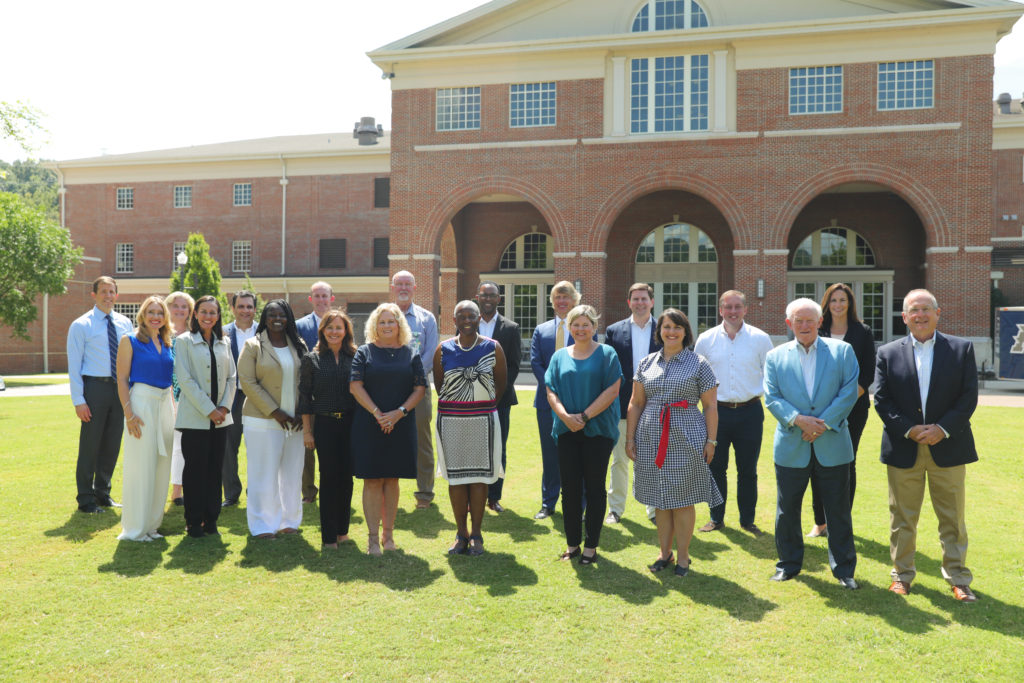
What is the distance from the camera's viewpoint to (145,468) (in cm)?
650

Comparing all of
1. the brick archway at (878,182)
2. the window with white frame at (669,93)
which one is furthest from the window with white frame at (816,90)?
the window with white frame at (669,93)

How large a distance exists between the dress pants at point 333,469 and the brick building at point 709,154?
19.8 m

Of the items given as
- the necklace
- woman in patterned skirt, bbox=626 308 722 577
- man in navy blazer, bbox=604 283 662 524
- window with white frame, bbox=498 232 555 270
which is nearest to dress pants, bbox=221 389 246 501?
the necklace

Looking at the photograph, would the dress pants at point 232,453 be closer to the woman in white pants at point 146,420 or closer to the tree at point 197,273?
the woman in white pants at point 146,420

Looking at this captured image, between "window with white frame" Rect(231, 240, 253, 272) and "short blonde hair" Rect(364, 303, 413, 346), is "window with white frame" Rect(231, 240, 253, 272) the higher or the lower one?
the higher one

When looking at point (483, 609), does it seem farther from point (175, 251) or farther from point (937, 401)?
point (175, 251)

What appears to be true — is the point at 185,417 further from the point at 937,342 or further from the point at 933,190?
the point at 933,190

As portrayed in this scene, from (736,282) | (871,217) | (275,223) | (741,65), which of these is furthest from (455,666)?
(275,223)

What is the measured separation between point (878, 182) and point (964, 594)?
71.5ft

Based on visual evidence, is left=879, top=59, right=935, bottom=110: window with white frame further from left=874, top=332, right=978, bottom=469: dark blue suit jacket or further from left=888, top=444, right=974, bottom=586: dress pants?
left=888, top=444, right=974, bottom=586: dress pants

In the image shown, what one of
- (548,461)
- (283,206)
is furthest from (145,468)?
(283,206)

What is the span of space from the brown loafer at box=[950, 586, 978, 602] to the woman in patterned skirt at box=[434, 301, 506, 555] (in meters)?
3.30

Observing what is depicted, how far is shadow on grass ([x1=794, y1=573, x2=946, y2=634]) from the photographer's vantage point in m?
4.71

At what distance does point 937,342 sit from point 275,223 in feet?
124
